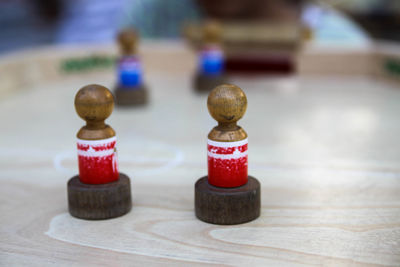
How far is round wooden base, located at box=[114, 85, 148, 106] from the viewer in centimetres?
160

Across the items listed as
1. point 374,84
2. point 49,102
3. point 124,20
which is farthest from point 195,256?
point 124,20

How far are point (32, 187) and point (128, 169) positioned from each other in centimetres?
20

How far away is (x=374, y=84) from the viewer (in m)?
1.91

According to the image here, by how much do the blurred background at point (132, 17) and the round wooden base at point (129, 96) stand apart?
1.52m

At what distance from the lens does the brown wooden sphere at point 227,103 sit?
72cm

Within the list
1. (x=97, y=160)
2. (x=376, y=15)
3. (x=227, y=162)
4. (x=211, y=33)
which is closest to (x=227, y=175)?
(x=227, y=162)

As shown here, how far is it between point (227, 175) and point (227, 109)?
10 centimetres

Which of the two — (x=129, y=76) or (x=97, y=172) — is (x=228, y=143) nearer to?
(x=97, y=172)

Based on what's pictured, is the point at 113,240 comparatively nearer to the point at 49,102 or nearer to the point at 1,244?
the point at 1,244

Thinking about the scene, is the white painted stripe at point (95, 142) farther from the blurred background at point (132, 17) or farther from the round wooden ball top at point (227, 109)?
the blurred background at point (132, 17)

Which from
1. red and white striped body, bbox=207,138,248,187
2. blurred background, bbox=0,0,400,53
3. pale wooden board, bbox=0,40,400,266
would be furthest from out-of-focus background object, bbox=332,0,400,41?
red and white striped body, bbox=207,138,248,187

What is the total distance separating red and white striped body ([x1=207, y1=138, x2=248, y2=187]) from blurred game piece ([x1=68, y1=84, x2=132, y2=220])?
148 mm

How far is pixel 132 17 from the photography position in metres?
3.23

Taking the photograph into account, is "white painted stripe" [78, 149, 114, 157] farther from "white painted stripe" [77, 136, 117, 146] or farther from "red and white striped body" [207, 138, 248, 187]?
"red and white striped body" [207, 138, 248, 187]
